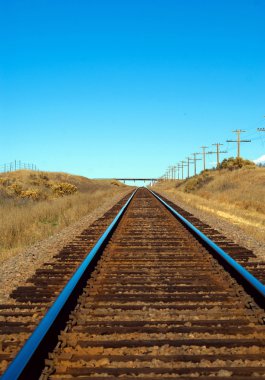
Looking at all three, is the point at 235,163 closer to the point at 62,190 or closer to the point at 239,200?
the point at 62,190

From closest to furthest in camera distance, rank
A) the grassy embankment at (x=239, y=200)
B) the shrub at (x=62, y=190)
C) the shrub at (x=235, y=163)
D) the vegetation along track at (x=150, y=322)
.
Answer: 1. the vegetation along track at (x=150, y=322)
2. the grassy embankment at (x=239, y=200)
3. the shrub at (x=62, y=190)
4. the shrub at (x=235, y=163)

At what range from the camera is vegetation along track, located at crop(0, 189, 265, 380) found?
333cm

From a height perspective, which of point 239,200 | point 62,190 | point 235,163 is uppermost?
point 235,163

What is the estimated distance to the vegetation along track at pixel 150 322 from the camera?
131 inches

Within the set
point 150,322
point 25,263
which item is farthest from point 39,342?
point 25,263

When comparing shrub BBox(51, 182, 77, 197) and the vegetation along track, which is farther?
shrub BBox(51, 182, 77, 197)

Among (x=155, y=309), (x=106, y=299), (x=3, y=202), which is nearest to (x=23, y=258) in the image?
(x=106, y=299)

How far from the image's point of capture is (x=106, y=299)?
16.5 feet

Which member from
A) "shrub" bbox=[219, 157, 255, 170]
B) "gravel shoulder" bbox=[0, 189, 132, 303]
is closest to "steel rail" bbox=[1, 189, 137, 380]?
"gravel shoulder" bbox=[0, 189, 132, 303]

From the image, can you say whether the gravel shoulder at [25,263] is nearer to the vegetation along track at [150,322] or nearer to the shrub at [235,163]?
the vegetation along track at [150,322]

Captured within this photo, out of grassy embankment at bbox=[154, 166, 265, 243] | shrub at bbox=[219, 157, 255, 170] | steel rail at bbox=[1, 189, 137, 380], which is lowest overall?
steel rail at bbox=[1, 189, 137, 380]

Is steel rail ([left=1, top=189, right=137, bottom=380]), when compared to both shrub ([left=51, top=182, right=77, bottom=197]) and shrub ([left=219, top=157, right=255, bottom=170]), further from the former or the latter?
shrub ([left=219, top=157, right=255, bottom=170])

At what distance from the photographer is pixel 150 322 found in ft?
14.0

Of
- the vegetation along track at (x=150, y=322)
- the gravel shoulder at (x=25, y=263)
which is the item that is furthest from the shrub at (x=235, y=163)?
the vegetation along track at (x=150, y=322)
